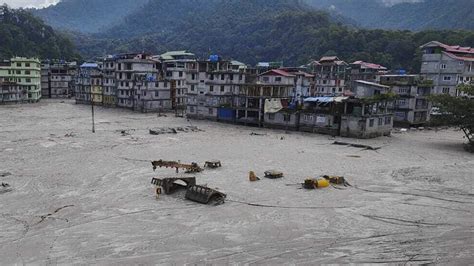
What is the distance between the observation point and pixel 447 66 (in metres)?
72.3

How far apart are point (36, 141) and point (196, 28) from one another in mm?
160077

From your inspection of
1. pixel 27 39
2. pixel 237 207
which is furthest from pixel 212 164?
pixel 27 39

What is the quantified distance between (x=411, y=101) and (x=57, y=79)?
85.5 meters

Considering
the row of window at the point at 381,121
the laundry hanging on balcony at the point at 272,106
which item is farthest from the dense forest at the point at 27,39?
the row of window at the point at 381,121

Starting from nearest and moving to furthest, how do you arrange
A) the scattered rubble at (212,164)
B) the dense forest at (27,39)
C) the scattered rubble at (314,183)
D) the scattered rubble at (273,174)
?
the scattered rubble at (314,183) < the scattered rubble at (273,174) < the scattered rubble at (212,164) < the dense forest at (27,39)

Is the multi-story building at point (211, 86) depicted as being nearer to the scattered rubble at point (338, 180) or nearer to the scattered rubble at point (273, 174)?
the scattered rubble at point (273, 174)

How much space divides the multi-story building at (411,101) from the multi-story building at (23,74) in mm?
72012

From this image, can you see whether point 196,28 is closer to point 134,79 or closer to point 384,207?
point 134,79

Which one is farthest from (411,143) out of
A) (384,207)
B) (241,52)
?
(241,52)

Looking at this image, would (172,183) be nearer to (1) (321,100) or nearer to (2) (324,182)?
(2) (324,182)

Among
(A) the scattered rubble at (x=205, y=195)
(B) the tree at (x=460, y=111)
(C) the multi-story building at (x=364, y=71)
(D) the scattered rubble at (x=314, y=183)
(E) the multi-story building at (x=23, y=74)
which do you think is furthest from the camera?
(C) the multi-story building at (x=364, y=71)

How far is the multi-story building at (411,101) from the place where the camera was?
64.5 meters

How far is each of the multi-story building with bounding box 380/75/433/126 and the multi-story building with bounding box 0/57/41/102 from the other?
7201cm

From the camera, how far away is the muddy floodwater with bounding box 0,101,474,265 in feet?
62.5
